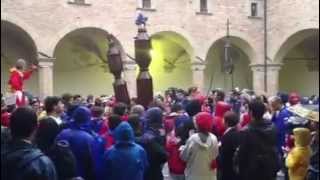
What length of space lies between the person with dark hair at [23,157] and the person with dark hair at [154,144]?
7.42 ft

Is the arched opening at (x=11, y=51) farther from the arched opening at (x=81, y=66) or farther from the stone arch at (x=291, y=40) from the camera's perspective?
the stone arch at (x=291, y=40)

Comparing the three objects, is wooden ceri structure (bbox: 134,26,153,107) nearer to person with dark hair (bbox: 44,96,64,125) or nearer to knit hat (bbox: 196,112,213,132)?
person with dark hair (bbox: 44,96,64,125)

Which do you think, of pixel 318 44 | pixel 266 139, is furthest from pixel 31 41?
pixel 266 139

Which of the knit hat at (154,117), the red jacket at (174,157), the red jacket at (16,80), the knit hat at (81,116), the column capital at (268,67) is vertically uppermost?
the column capital at (268,67)

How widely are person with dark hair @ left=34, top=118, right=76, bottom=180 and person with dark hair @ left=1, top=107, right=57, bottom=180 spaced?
24.2 inches

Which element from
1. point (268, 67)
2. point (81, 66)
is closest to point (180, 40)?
point (81, 66)

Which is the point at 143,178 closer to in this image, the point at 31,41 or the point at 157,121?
the point at 157,121

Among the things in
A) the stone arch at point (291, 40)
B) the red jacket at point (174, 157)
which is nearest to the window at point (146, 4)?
the stone arch at point (291, 40)

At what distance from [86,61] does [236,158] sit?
2048cm

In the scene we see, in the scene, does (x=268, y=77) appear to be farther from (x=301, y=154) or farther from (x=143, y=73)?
(x=301, y=154)

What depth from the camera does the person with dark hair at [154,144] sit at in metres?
6.32

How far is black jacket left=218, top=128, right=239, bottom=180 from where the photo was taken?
6414 millimetres

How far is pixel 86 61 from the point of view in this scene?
26188 millimetres

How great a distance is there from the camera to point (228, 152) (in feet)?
Result: 21.4
